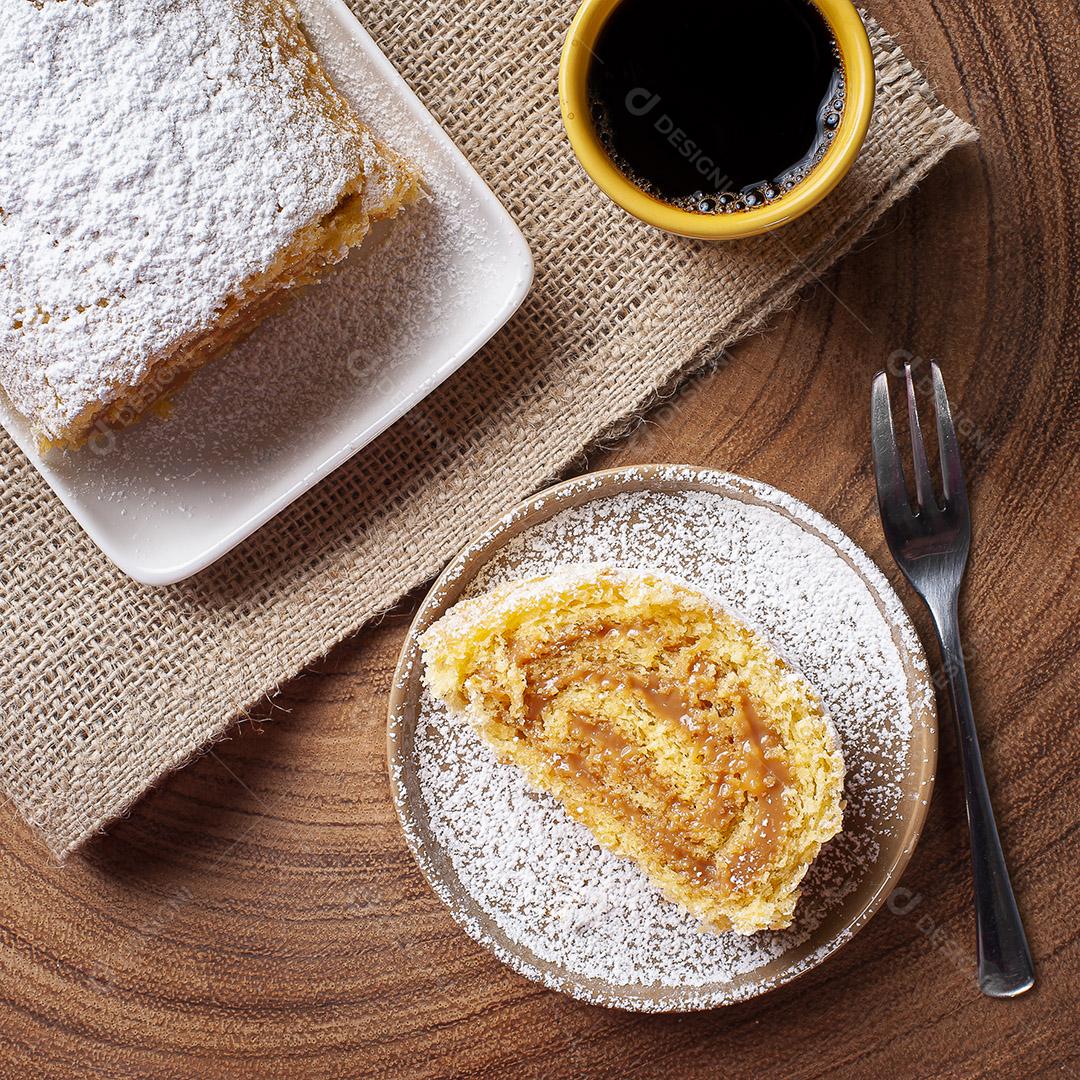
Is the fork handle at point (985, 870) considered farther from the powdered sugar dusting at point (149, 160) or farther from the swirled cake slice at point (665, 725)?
the powdered sugar dusting at point (149, 160)

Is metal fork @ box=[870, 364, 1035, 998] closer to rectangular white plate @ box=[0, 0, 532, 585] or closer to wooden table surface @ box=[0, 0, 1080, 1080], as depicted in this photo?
wooden table surface @ box=[0, 0, 1080, 1080]

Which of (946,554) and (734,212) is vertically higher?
(734,212)

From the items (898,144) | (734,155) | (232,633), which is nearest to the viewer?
(734,155)

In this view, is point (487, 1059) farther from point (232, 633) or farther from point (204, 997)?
point (232, 633)

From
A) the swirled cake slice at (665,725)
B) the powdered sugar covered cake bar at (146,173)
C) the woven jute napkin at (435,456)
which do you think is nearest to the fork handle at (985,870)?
the swirled cake slice at (665,725)

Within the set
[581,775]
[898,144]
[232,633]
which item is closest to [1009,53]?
[898,144]

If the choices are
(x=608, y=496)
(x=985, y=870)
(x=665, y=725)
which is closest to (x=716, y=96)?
(x=608, y=496)

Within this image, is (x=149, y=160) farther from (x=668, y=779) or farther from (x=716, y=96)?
(x=668, y=779)
